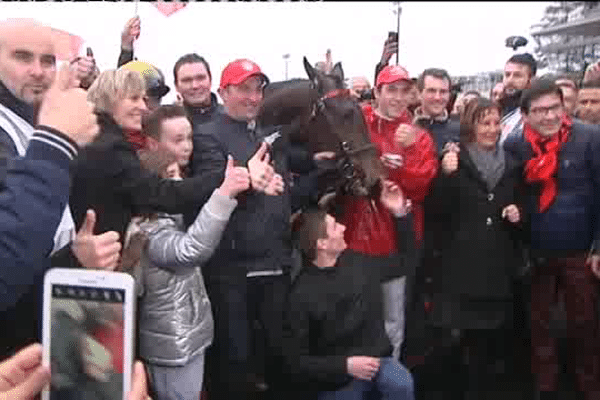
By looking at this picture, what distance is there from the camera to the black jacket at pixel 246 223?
11.1 ft

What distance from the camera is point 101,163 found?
2.45m

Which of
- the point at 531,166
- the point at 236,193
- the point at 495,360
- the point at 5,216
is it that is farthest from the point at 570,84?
the point at 5,216

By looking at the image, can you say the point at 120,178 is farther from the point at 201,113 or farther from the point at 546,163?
the point at 546,163

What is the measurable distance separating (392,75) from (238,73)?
0.83 m

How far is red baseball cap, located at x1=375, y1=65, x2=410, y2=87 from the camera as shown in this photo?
388cm

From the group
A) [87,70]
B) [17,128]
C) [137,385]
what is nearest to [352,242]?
[87,70]

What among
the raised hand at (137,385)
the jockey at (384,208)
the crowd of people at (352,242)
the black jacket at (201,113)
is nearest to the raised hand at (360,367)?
the crowd of people at (352,242)

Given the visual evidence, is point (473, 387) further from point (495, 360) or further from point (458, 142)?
point (458, 142)

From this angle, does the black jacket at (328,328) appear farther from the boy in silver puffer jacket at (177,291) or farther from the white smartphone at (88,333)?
the white smartphone at (88,333)

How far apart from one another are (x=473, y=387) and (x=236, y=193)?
220 cm

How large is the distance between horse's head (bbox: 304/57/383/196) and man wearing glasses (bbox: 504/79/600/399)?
970 millimetres

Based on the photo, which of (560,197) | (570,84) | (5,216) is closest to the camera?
(5,216)

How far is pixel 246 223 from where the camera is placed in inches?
134

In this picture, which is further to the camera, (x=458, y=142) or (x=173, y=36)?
(x=173, y=36)
